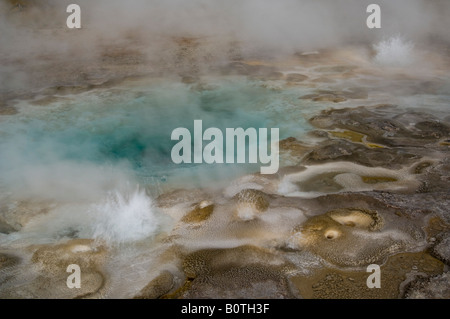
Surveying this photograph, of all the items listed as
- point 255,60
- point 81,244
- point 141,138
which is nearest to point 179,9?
point 255,60

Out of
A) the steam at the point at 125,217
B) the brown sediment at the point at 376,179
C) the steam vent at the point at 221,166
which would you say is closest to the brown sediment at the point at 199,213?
the steam vent at the point at 221,166

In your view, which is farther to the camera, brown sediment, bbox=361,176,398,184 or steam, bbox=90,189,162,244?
brown sediment, bbox=361,176,398,184

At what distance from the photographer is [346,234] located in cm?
279

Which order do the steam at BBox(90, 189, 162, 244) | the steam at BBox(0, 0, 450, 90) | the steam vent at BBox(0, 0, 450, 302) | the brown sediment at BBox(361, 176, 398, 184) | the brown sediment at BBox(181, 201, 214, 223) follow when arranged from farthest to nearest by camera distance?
the steam at BBox(0, 0, 450, 90) → the brown sediment at BBox(361, 176, 398, 184) → the brown sediment at BBox(181, 201, 214, 223) → the steam at BBox(90, 189, 162, 244) → the steam vent at BBox(0, 0, 450, 302)

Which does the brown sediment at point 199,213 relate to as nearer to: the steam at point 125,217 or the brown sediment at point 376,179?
the steam at point 125,217

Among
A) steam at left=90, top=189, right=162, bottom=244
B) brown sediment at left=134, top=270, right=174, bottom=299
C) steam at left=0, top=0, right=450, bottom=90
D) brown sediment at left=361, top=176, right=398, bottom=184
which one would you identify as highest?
steam at left=0, top=0, right=450, bottom=90

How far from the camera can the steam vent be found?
2496mm

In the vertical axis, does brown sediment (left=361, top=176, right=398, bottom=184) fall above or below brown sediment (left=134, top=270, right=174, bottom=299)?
above

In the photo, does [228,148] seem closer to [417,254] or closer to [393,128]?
[393,128]

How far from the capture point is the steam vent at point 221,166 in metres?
2.50

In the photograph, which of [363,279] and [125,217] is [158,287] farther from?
→ [363,279]

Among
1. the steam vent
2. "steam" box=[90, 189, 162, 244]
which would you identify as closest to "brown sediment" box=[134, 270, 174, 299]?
the steam vent

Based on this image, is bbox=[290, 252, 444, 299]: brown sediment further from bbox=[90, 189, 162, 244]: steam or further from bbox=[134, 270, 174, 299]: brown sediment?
bbox=[90, 189, 162, 244]: steam

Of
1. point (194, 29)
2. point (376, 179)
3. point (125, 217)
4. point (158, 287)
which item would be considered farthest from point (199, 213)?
point (194, 29)
